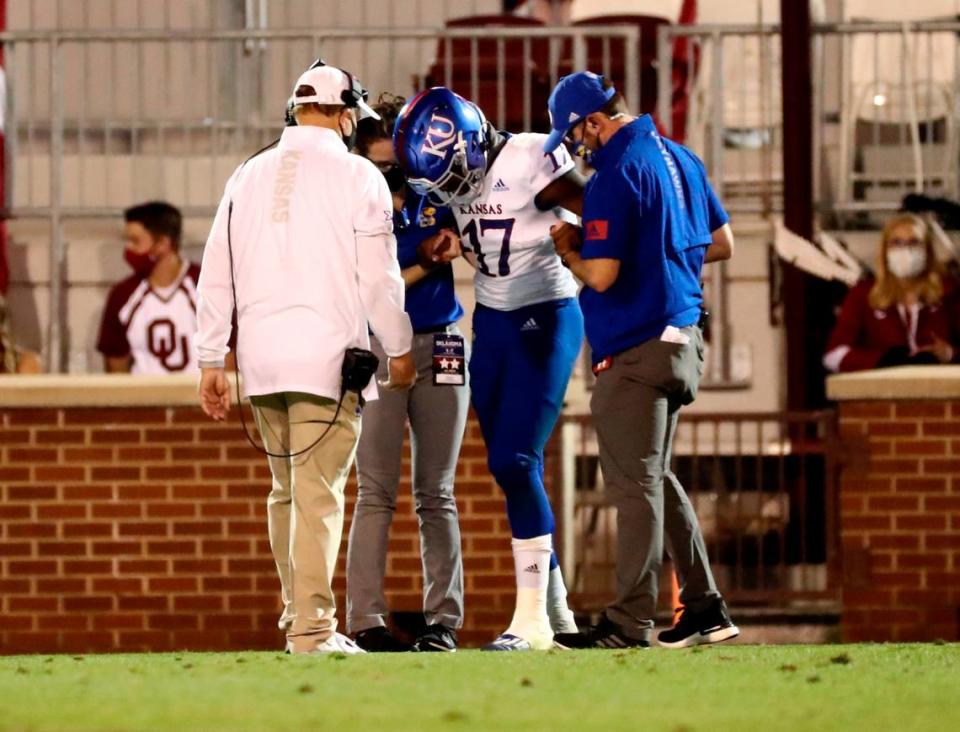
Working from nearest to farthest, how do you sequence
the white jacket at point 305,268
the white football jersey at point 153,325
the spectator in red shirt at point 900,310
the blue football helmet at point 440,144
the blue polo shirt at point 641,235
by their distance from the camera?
the white jacket at point 305,268 < the blue polo shirt at point 641,235 < the blue football helmet at point 440,144 < the spectator in red shirt at point 900,310 < the white football jersey at point 153,325

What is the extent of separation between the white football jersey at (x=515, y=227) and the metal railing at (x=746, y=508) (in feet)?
9.69

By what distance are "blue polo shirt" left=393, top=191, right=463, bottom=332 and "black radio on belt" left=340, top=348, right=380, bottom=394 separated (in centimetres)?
82

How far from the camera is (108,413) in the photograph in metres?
11.0

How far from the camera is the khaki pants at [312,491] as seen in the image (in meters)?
7.63

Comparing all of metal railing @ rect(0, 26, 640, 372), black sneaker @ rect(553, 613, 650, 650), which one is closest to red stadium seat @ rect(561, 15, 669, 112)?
metal railing @ rect(0, 26, 640, 372)

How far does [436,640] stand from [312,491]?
987 millimetres

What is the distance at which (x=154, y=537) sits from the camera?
10922mm

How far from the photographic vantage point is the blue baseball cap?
809cm

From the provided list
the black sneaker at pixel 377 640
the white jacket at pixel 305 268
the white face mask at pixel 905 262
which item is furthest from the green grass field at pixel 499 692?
the white face mask at pixel 905 262

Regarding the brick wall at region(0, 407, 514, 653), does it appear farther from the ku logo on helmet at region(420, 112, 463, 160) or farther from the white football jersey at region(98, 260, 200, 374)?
the ku logo on helmet at region(420, 112, 463, 160)

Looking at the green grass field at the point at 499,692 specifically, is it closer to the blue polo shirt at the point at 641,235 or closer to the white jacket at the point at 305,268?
the white jacket at the point at 305,268

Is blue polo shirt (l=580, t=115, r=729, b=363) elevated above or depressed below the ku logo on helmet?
below

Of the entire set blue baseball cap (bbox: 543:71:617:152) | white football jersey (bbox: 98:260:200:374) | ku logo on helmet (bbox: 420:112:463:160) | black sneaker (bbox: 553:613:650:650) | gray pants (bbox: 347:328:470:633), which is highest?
blue baseball cap (bbox: 543:71:617:152)

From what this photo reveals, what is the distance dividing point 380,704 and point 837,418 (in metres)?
5.43
